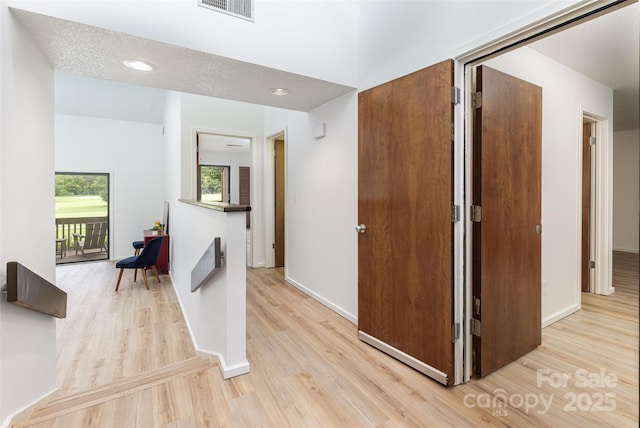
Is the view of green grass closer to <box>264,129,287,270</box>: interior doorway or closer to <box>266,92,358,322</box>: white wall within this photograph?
<box>264,129,287,270</box>: interior doorway

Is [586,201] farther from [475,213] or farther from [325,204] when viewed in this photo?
[325,204]

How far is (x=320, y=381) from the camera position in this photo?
74.7 inches

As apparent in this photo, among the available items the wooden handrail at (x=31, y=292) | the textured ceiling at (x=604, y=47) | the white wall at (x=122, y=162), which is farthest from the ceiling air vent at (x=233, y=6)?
the white wall at (x=122, y=162)

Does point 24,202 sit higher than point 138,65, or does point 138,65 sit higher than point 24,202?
point 138,65

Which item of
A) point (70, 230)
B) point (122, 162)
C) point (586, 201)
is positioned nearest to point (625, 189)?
point (586, 201)

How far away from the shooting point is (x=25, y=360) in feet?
5.16

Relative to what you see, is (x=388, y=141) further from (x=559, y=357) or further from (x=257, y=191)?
(x=257, y=191)

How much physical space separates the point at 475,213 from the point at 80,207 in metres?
7.16

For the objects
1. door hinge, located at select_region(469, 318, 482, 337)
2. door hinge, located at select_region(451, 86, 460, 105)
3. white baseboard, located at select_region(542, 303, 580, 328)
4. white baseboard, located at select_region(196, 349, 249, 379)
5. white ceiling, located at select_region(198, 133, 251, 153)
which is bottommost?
white baseboard, located at select_region(196, 349, 249, 379)

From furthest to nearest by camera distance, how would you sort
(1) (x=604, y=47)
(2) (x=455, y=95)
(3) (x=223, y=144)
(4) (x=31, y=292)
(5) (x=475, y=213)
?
1. (3) (x=223, y=144)
2. (1) (x=604, y=47)
3. (5) (x=475, y=213)
4. (2) (x=455, y=95)
5. (4) (x=31, y=292)

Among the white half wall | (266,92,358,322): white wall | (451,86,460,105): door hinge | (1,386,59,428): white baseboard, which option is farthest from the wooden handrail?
(451,86,460,105): door hinge

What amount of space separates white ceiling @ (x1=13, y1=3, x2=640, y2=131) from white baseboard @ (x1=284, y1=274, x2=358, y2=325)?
2.04m

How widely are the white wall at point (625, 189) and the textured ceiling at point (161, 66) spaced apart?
673 cm

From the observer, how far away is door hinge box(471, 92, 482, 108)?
185cm
